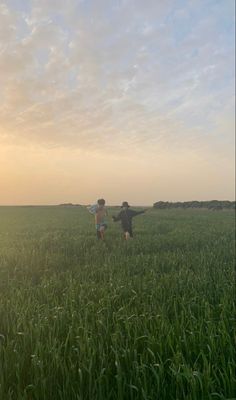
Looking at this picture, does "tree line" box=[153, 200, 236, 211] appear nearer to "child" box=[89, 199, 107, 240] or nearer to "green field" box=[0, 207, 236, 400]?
"child" box=[89, 199, 107, 240]

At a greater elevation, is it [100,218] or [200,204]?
[200,204]

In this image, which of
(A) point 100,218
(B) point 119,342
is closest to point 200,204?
(A) point 100,218

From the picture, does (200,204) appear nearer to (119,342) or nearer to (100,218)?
(100,218)

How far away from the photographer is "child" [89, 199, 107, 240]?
1650cm

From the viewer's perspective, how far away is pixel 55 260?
1120 centimetres

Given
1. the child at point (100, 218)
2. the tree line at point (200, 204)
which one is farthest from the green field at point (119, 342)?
the tree line at point (200, 204)

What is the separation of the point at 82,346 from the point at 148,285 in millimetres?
3406

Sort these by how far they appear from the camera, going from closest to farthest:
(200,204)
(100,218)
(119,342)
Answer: (119,342) < (100,218) < (200,204)

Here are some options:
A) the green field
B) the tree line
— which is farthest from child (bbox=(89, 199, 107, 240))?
the tree line

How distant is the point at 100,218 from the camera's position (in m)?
Result: 16.6

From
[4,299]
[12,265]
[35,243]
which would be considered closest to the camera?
[4,299]

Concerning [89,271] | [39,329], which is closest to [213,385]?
[39,329]

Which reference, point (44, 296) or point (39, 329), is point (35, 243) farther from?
point (39, 329)

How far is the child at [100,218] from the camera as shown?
16.5 meters
